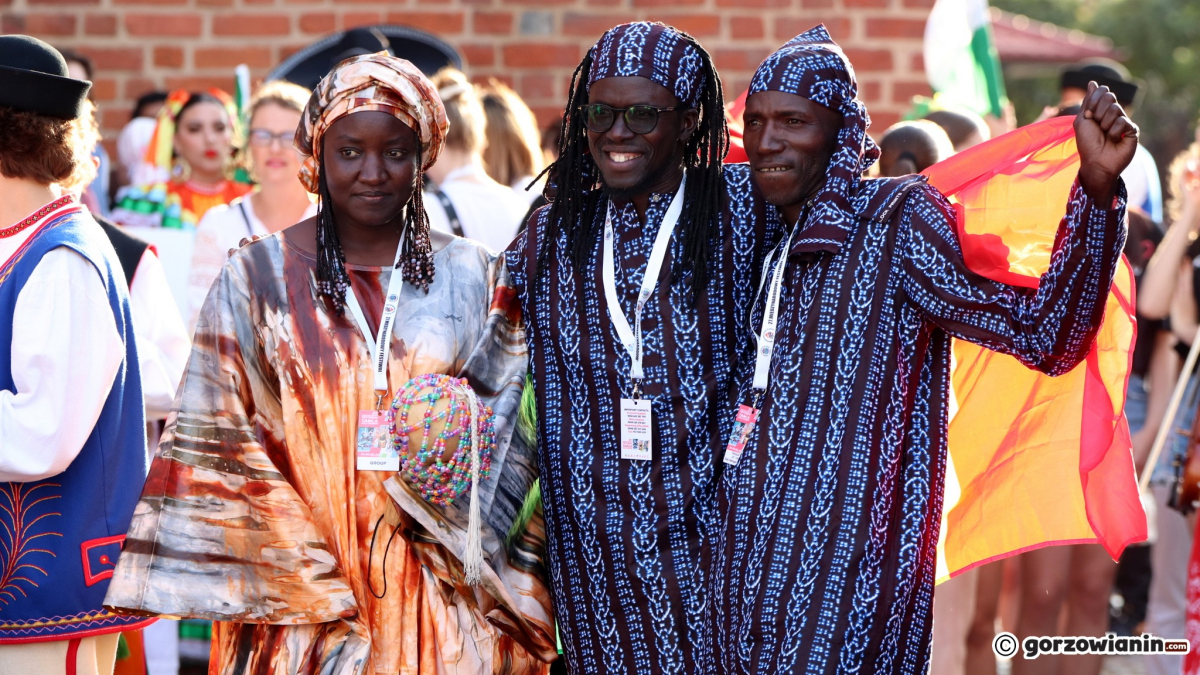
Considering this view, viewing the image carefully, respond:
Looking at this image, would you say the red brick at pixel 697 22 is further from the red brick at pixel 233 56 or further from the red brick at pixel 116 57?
the red brick at pixel 116 57

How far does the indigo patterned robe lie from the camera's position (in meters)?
3.22

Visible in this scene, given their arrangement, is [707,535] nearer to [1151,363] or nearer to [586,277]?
[586,277]

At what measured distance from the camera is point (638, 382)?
3.56 m

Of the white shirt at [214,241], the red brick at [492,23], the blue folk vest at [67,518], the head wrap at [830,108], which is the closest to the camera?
the head wrap at [830,108]

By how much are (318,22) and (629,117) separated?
15.6 feet

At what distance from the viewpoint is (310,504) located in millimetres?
3568

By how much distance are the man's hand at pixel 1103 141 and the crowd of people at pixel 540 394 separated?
0.12 feet

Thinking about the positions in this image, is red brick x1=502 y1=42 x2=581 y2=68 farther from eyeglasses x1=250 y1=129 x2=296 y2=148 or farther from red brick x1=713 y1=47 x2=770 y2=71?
eyeglasses x1=250 y1=129 x2=296 y2=148

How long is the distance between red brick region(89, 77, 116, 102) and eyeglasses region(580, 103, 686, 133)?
521cm

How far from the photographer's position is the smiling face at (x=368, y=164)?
3557mm

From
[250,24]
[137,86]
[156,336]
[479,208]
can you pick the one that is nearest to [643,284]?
[156,336]

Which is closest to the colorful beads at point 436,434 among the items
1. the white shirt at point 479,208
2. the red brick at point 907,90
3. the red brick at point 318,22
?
the white shirt at point 479,208

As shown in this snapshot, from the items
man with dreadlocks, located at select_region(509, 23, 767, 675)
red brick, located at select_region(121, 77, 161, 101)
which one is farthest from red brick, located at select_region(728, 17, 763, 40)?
man with dreadlocks, located at select_region(509, 23, 767, 675)

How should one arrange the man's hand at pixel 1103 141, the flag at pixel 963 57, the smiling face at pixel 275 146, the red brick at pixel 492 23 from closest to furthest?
1. the man's hand at pixel 1103 141
2. the smiling face at pixel 275 146
3. the flag at pixel 963 57
4. the red brick at pixel 492 23
